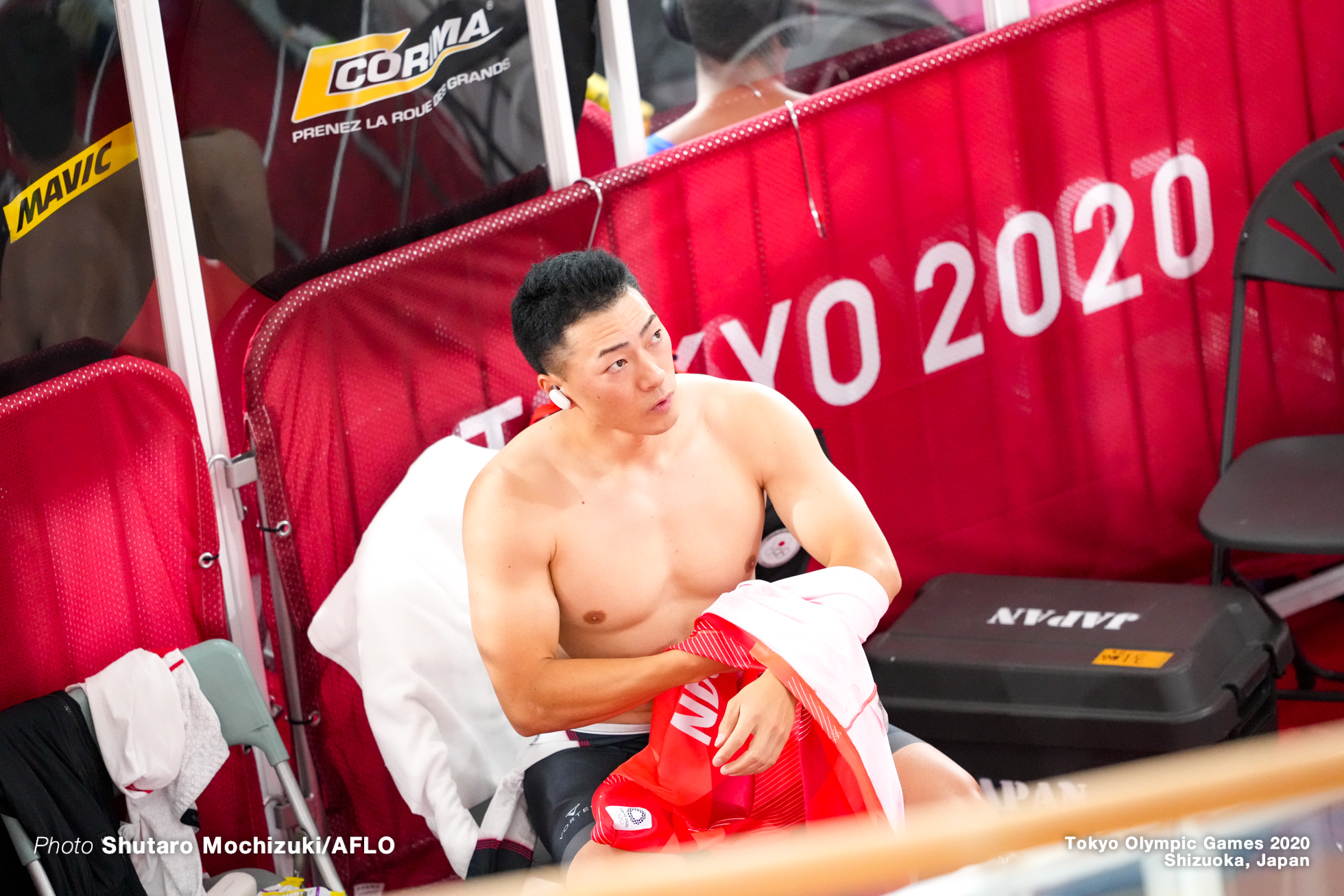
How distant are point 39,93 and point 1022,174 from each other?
88.2 inches

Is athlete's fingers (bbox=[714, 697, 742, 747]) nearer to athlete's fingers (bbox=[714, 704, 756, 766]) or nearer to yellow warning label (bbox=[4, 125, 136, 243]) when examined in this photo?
athlete's fingers (bbox=[714, 704, 756, 766])

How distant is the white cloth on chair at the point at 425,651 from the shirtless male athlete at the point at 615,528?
1.09 ft

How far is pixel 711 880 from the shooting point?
33.3 inches

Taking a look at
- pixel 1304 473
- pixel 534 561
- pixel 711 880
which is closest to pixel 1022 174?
pixel 1304 473

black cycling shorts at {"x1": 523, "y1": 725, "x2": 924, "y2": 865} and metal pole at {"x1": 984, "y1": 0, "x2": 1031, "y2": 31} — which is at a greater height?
metal pole at {"x1": 984, "y1": 0, "x2": 1031, "y2": 31}

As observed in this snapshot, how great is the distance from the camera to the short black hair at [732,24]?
11.0ft

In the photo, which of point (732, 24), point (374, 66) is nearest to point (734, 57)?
point (732, 24)

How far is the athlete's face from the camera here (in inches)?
89.2

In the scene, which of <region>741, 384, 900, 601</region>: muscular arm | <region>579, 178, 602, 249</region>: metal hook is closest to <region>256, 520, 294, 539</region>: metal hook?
Answer: <region>579, 178, 602, 249</region>: metal hook

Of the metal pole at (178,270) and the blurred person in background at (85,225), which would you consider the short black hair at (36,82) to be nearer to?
the blurred person in background at (85,225)

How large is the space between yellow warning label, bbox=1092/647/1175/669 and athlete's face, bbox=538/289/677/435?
3.64ft

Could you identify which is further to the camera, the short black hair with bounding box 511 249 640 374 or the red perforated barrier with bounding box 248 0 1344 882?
the red perforated barrier with bounding box 248 0 1344 882

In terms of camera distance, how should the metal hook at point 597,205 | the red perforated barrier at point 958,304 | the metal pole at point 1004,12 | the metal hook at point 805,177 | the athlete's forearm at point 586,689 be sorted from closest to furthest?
the athlete's forearm at point 586,689 → the red perforated barrier at point 958,304 → the metal hook at point 597,205 → the metal hook at point 805,177 → the metal pole at point 1004,12

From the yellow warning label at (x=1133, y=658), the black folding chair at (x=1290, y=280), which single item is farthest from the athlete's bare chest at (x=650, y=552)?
the black folding chair at (x=1290, y=280)
